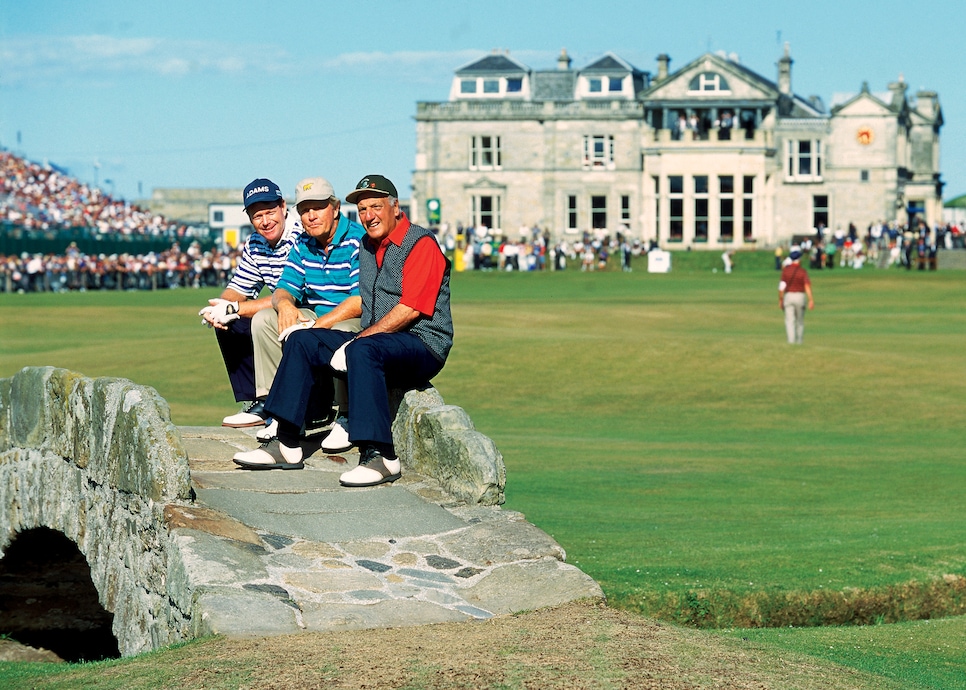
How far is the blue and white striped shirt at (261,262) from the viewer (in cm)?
1205

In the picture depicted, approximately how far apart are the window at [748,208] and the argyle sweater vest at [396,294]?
253ft

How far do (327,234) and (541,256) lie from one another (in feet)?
213

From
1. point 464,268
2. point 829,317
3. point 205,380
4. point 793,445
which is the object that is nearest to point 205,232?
point 464,268

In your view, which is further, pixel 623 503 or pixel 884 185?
pixel 884 185

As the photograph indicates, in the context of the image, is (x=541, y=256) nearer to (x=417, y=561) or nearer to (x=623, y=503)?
(x=623, y=503)

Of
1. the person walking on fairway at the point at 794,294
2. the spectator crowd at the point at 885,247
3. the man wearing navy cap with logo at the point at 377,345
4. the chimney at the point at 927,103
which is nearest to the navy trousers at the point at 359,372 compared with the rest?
the man wearing navy cap with logo at the point at 377,345

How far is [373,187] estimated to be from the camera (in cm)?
1028

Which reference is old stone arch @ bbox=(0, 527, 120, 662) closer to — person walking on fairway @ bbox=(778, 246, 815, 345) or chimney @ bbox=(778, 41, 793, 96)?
person walking on fairway @ bbox=(778, 246, 815, 345)

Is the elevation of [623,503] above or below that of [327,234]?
below

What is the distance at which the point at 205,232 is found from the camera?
10375 cm

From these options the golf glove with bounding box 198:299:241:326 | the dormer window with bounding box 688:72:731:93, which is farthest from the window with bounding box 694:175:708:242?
the golf glove with bounding box 198:299:241:326

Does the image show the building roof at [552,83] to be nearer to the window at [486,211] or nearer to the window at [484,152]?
the window at [484,152]

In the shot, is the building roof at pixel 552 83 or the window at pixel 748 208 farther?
the building roof at pixel 552 83

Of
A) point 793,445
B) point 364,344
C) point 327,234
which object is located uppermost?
point 327,234
